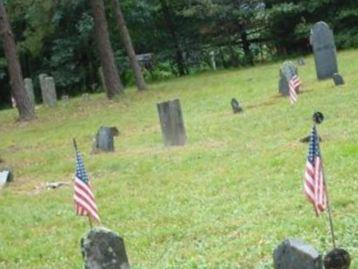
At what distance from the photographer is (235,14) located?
121ft

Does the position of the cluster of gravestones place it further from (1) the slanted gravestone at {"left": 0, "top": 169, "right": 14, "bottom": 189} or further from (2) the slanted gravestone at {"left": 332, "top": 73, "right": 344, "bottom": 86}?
(1) the slanted gravestone at {"left": 0, "top": 169, "right": 14, "bottom": 189}

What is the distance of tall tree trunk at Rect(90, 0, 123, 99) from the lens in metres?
27.5

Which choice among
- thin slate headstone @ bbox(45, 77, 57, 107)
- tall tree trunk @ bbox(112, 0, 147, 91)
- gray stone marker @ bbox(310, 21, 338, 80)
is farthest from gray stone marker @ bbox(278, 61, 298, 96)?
thin slate headstone @ bbox(45, 77, 57, 107)

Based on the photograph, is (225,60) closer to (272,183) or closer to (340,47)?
(340,47)

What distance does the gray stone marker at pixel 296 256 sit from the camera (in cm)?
576

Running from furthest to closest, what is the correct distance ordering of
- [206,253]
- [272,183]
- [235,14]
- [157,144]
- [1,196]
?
[235,14]
[157,144]
[1,196]
[272,183]
[206,253]

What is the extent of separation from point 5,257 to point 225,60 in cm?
3050

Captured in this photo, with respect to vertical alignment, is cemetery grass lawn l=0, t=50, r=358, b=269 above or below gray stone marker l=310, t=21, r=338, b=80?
below

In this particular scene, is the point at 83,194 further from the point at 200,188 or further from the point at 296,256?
the point at 296,256

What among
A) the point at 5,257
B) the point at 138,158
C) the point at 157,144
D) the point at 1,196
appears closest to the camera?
the point at 5,257

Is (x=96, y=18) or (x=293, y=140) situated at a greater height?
(x=96, y=18)

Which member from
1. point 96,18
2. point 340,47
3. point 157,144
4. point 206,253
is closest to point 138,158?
point 157,144

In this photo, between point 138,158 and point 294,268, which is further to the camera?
point 138,158

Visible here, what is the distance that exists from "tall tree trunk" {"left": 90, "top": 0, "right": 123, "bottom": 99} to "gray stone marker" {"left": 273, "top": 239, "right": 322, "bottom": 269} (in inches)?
881
